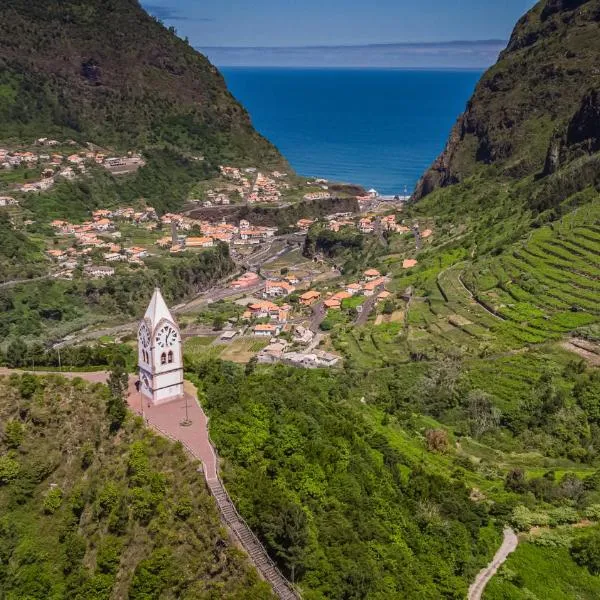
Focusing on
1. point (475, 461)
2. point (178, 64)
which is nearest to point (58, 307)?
point (475, 461)

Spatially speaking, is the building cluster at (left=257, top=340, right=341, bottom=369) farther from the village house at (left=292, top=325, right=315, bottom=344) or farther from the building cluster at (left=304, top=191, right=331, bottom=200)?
the building cluster at (left=304, top=191, right=331, bottom=200)

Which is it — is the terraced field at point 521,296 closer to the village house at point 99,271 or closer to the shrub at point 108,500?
the shrub at point 108,500

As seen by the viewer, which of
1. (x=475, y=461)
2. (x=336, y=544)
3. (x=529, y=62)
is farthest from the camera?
(x=529, y=62)

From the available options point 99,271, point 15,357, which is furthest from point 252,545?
Answer: point 99,271

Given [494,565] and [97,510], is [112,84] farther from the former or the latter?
[494,565]

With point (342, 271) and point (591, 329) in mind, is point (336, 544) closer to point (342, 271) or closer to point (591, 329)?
point (591, 329)

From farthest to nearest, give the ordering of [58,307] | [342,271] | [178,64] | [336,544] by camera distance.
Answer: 1. [178,64]
2. [342,271]
3. [58,307]
4. [336,544]

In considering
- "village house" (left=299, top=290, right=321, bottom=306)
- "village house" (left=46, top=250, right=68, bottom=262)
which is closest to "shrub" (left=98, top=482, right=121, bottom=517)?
"village house" (left=299, top=290, right=321, bottom=306)
